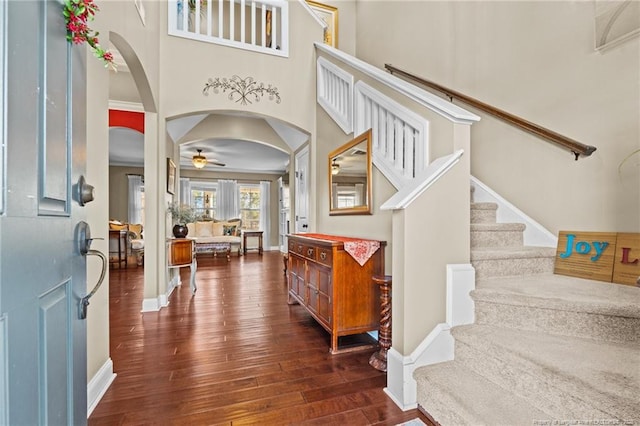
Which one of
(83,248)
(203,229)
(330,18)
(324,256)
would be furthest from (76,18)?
A: (203,229)

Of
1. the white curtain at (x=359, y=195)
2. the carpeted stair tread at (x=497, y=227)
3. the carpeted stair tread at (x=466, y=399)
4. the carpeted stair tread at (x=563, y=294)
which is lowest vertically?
the carpeted stair tread at (x=466, y=399)

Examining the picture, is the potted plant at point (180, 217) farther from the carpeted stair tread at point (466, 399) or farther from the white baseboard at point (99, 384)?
the carpeted stair tread at point (466, 399)

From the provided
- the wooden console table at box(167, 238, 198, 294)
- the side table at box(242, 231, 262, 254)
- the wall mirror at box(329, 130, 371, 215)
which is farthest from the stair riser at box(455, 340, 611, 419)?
the side table at box(242, 231, 262, 254)

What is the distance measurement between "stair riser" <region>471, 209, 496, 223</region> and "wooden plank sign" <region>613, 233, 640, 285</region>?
0.92 meters

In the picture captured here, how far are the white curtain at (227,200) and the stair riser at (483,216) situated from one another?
8386mm

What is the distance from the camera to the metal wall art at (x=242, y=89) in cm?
361

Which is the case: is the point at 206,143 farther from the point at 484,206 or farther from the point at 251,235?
the point at 484,206

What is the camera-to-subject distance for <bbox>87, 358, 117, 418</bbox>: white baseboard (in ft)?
5.37

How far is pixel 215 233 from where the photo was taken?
8.87 metres

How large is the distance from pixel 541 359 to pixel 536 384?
111 mm

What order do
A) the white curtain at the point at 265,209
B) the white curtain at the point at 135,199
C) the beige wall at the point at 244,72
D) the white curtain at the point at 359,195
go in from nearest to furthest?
the white curtain at the point at 359,195
the beige wall at the point at 244,72
the white curtain at the point at 135,199
the white curtain at the point at 265,209

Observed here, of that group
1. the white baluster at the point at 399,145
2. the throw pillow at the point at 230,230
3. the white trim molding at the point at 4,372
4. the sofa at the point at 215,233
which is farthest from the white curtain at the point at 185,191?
the white trim molding at the point at 4,372

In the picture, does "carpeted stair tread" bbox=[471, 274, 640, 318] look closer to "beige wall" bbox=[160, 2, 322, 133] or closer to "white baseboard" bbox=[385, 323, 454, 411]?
"white baseboard" bbox=[385, 323, 454, 411]

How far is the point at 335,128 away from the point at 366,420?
284cm
